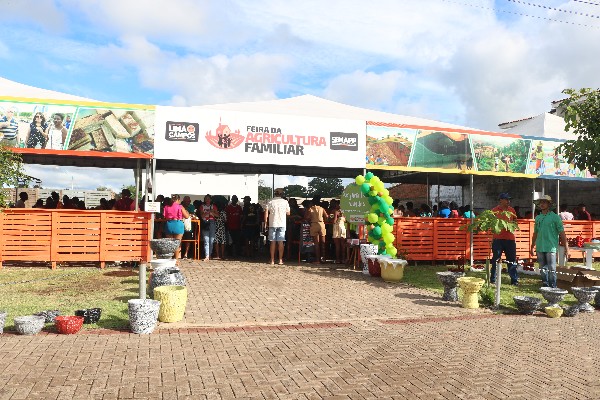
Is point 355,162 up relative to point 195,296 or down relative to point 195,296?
up

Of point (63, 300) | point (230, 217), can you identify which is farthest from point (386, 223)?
point (63, 300)

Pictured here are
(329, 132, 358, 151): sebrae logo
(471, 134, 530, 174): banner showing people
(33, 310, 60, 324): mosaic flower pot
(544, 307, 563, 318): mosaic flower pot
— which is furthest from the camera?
(471, 134, 530, 174): banner showing people

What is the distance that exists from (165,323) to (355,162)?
7405 mm

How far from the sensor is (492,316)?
7.89 meters

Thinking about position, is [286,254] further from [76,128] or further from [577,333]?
[577,333]

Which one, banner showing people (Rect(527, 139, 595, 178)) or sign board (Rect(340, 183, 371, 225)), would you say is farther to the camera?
banner showing people (Rect(527, 139, 595, 178))

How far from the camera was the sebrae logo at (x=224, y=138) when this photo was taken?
12.0 meters

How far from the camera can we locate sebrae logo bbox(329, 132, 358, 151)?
12.7m

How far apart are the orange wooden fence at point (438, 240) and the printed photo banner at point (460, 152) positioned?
1.48 meters

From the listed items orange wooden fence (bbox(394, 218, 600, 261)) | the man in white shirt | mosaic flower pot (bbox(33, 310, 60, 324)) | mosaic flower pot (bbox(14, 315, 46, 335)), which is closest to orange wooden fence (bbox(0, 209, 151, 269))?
the man in white shirt

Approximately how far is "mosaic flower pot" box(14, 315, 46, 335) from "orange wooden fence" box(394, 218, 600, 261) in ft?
30.0

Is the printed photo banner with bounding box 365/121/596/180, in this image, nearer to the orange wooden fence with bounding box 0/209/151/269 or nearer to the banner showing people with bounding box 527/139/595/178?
the banner showing people with bounding box 527/139/595/178

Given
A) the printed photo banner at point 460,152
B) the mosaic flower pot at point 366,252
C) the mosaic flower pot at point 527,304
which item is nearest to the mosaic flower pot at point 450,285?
the mosaic flower pot at point 527,304

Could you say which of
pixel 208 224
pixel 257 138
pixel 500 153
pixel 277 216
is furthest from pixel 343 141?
pixel 500 153
